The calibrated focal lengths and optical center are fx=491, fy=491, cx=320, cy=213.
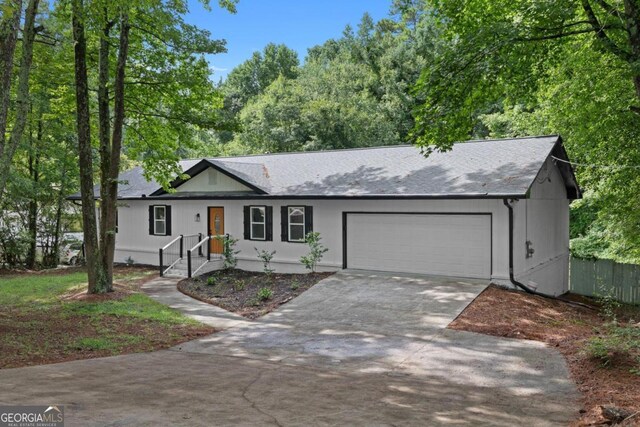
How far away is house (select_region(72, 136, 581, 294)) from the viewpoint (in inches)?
541

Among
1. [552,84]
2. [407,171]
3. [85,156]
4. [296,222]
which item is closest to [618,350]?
[407,171]

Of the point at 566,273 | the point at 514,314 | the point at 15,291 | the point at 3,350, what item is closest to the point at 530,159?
the point at 514,314

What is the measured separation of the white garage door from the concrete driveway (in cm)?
251

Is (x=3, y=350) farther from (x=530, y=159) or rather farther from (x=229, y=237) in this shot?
(x=530, y=159)

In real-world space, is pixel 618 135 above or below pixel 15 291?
above

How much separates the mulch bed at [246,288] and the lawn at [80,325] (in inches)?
60.8

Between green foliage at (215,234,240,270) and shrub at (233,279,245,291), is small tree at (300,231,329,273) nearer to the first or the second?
shrub at (233,279,245,291)

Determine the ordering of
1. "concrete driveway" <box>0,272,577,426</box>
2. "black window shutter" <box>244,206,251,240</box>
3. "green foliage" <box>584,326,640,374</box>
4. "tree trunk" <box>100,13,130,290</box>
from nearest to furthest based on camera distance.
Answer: "concrete driveway" <box>0,272,577,426</box>, "green foliage" <box>584,326,640,374</box>, "tree trunk" <box>100,13,130,290</box>, "black window shutter" <box>244,206,251,240</box>

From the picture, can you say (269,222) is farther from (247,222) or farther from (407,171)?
(407,171)

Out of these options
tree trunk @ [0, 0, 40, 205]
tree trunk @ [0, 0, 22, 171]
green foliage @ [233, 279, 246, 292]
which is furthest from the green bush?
tree trunk @ [0, 0, 22, 171]

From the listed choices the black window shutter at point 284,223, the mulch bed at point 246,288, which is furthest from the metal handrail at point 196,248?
the black window shutter at point 284,223

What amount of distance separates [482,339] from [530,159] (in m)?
7.05

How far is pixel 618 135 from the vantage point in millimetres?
16047

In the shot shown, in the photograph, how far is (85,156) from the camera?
13453mm
